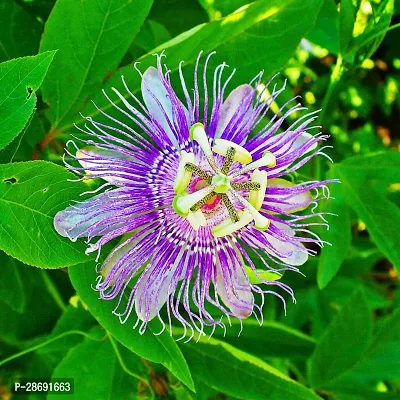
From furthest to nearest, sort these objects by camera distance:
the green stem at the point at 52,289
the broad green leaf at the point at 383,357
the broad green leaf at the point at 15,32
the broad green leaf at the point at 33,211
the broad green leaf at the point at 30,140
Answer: the broad green leaf at the point at 383,357 < the green stem at the point at 52,289 < the broad green leaf at the point at 15,32 < the broad green leaf at the point at 30,140 < the broad green leaf at the point at 33,211

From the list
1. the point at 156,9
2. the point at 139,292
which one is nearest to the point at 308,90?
the point at 156,9

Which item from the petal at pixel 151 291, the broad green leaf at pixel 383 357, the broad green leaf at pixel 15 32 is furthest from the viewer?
the broad green leaf at pixel 383 357

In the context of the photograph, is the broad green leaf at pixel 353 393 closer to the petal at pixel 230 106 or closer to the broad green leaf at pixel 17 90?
the petal at pixel 230 106

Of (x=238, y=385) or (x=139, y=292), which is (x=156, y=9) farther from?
(x=238, y=385)

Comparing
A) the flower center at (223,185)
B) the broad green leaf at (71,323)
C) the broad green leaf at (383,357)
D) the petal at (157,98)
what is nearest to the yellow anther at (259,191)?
the flower center at (223,185)

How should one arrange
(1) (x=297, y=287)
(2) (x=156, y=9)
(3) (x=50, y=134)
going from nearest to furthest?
(3) (x=50, y=134) < (2) (x=156, y=9) < (1) (x=297, y=287)

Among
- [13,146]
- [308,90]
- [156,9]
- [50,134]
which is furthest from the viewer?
[308,90]

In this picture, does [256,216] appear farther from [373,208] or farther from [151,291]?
[373,208]
